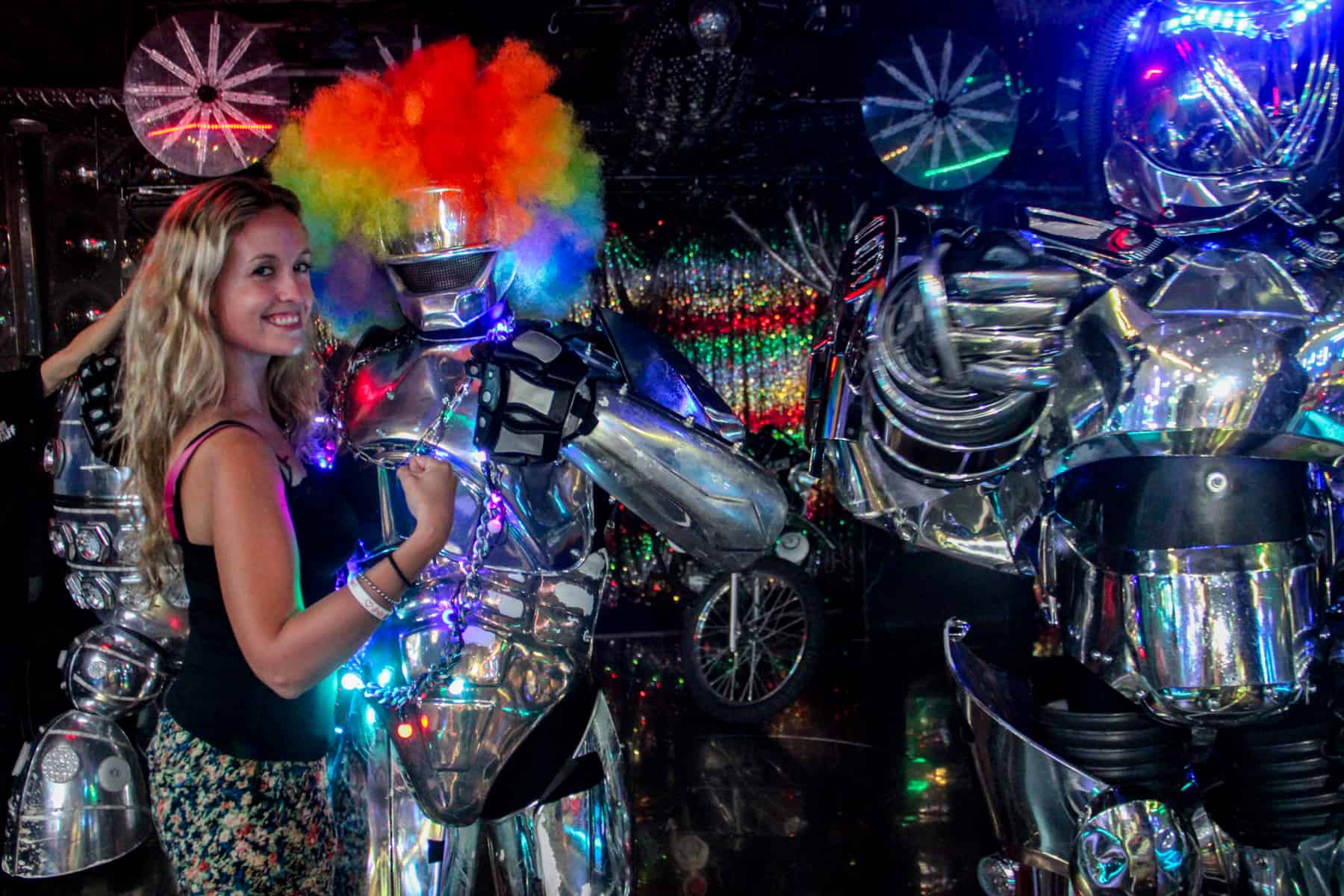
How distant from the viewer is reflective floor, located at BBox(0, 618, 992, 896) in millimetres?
3238

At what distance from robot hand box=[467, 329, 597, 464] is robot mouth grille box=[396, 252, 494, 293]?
202mm

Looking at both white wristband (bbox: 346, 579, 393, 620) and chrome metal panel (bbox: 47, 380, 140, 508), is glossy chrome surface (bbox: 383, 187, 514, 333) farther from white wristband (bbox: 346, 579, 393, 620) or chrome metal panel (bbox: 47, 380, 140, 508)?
chrome metal panel (bbox: 47, 380, 140, 508)

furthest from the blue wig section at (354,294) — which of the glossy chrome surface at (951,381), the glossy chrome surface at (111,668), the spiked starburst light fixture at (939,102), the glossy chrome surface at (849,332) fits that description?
the spiked starburst light fixture at (939,102)

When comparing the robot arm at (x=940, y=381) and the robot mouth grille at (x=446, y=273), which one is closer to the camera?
the robot arm at (x=940, y=381)

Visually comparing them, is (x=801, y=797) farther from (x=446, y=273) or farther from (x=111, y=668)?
(x=446, y=273)

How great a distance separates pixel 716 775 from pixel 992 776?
2.36m

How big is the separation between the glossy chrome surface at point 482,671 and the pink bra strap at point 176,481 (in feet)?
1.50

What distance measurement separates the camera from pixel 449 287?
1.88 metres

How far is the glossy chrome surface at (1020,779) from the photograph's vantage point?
193 cm

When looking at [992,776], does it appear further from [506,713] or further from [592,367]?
[592,367]

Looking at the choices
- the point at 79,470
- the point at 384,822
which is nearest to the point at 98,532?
the point at 79,470

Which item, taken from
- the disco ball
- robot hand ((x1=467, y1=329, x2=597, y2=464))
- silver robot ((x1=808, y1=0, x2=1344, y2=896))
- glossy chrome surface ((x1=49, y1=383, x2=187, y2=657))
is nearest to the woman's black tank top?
robot hand ((x1=467, y1=329, x2=597, y2=464))

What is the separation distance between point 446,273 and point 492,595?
0.58 meters

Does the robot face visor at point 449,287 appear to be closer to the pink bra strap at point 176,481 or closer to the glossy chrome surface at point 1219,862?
the pink bra strap at point 176,481
